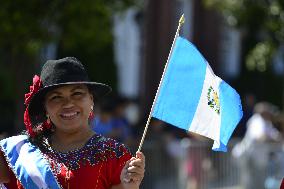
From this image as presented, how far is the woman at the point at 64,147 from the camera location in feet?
14.2

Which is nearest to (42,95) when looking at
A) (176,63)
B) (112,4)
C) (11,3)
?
(176,63)

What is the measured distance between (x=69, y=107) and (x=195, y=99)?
72 cm

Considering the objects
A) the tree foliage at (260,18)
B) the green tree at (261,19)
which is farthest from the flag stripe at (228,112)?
the tree foliage at (260,18)

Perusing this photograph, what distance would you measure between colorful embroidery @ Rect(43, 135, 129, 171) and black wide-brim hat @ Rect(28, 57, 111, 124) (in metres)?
0.28

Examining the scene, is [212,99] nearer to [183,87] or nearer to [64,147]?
[183,87]

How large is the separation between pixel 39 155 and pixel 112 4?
6.67m

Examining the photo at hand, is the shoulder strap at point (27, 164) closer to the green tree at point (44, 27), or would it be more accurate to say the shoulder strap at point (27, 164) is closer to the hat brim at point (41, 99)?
the hat brim at point (41, 99)

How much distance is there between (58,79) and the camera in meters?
4.42

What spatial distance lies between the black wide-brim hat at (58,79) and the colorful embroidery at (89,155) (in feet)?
0.93

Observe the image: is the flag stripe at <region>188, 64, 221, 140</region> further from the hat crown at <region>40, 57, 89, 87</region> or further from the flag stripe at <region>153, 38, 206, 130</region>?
the hat crown at <region>40, 57, 89, 87</region>

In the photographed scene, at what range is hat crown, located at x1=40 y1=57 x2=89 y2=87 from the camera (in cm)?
442

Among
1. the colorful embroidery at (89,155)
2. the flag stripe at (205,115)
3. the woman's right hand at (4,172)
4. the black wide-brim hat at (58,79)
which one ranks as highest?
the black wide-brim hat at (58,79)

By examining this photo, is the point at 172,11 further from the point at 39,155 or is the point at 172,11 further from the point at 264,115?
the point at 39,155

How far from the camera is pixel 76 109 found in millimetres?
4445
